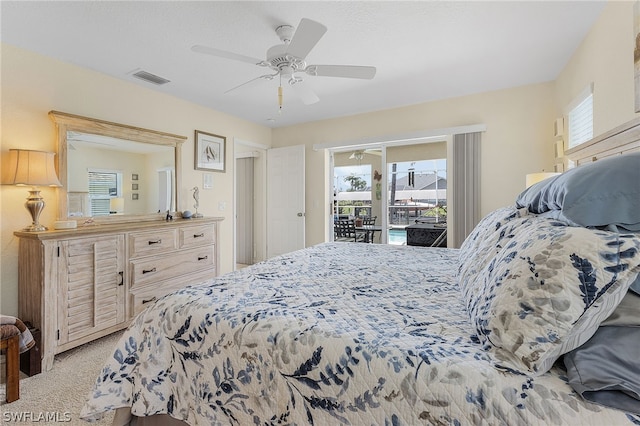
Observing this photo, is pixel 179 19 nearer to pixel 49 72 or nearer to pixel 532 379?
pixel 49 72

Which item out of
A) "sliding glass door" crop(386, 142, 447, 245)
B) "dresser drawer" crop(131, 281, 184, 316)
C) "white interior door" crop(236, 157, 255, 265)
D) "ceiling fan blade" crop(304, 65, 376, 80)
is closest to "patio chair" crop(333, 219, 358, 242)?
"sliding glass door" crop(386, 142, 447, 245)

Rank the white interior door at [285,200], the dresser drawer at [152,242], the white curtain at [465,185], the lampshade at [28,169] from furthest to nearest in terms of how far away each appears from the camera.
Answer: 1. the white interior door at [285,200]
2. the white curtain at [465,185]
3. the dresser drawer at [152,242]
4. the lampshade at [28,169]

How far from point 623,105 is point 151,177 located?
13.9 ft

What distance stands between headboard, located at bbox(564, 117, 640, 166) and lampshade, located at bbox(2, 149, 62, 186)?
3.73 meters

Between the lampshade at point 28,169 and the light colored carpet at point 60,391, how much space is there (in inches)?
55.8

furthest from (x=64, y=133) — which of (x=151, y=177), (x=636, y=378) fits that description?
(x=636, y=378)

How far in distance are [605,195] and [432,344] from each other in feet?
2.23

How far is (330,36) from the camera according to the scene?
2.28 m

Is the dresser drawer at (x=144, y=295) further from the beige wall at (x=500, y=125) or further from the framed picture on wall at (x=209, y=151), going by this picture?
the beige wall at (x=500, y=125)

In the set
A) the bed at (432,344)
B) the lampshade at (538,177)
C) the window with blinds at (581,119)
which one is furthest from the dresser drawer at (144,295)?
the window with blinds at (581,119)

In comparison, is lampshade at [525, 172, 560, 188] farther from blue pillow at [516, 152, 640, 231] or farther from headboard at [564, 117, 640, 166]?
blue pillow at [516, 152, 640, 231]

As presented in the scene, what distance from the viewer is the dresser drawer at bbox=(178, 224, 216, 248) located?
3252 mm

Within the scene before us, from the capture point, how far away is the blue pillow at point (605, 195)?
83 centimetres

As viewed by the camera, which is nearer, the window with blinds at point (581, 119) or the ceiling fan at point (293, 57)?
the ceiling fan at point (293, 57)
